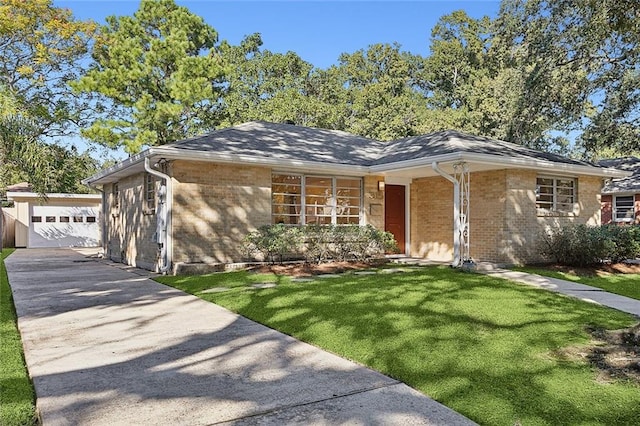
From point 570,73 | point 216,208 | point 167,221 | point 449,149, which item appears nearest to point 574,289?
point 449,149

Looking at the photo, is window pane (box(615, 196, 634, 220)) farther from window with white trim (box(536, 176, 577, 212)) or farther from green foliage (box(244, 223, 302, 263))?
green foliage (box(244, 223, 302, 263))

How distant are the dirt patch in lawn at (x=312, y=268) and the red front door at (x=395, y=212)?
7.86 feet

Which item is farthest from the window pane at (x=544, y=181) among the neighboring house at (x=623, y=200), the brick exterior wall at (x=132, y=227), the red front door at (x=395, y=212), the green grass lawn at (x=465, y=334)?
the brick exterior wall at (x=132, y=227)

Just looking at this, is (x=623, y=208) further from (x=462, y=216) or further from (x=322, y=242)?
(x=322, y=242)

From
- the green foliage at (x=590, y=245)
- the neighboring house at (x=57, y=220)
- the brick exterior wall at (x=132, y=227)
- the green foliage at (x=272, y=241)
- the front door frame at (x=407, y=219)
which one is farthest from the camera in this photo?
the neighboring house at (x=57, y=220)

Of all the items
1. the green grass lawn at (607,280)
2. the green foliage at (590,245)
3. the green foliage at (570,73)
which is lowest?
the green grass lawn at (607,280)

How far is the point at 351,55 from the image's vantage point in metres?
36.6

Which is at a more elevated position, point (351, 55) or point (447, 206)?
point (351, 55)

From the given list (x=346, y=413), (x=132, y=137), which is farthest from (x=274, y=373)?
(x=132, y=137)

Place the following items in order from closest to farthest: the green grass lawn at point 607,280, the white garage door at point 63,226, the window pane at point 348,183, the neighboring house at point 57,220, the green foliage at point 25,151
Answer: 1. the green grass lawn at point 607,280
2. the green foliage at point 25,151
3. the window pane at point 348,183
4. the neighboring house at point 57,220
5. the white garage door at point 63,226

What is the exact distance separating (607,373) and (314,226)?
8.54 metres

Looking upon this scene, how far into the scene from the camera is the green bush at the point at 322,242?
37.1ft

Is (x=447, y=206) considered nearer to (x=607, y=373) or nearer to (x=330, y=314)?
(x=330, y=314)

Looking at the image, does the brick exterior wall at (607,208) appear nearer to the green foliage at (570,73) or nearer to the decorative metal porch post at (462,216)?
the green foliage at (570,73)
